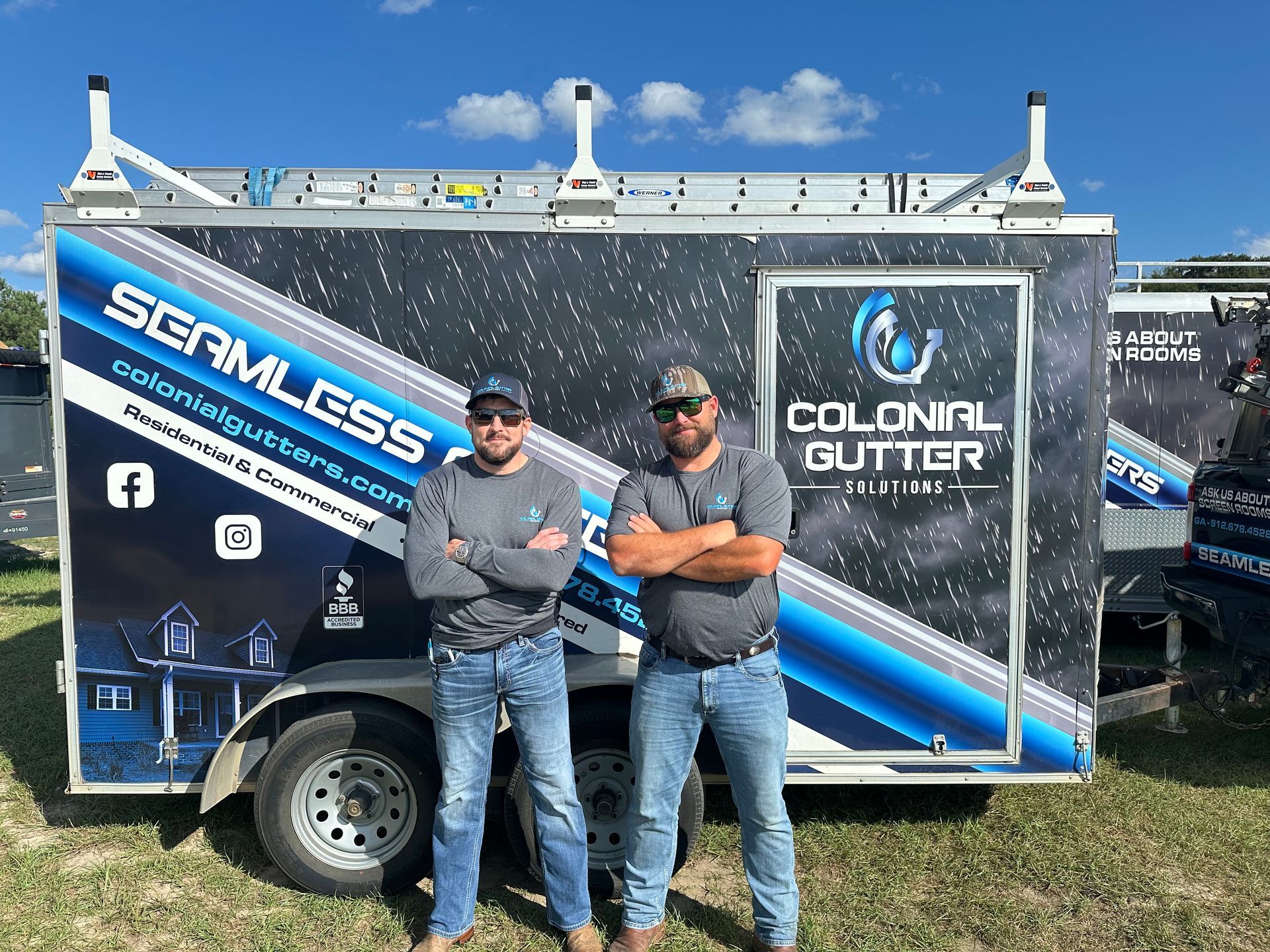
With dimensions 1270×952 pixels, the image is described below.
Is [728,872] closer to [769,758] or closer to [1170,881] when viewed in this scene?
[769,758]

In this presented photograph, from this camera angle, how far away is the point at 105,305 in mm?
3232

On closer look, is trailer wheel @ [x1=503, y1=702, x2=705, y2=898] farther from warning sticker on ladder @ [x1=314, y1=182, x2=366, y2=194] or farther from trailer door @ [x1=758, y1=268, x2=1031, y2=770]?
warning sticker on ladder @ [x1=314, y1=182, x2=366, y2=194]

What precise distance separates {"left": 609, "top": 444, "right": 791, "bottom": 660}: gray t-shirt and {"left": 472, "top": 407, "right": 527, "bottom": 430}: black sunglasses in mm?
453

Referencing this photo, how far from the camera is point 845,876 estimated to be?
11.5 ft

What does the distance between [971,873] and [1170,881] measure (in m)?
0.88

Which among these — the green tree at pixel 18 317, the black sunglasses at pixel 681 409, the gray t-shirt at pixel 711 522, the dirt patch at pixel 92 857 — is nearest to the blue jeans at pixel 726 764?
the gray t-shirt at pixel 711 522

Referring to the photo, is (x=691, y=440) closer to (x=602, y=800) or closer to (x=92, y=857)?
(x=602, y=800)

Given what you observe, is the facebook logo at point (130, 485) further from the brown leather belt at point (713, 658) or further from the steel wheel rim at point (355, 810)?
the brown leather belt at point (713, 658)

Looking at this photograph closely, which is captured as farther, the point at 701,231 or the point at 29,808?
the point at 29,808

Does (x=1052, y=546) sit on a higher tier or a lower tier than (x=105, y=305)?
lower

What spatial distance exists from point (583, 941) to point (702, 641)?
1.28m

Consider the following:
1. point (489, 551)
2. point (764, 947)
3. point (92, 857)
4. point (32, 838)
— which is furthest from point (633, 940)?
point (32, 838)

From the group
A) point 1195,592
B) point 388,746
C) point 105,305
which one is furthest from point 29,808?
point 1195,592

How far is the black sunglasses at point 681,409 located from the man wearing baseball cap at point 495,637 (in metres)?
0.46
